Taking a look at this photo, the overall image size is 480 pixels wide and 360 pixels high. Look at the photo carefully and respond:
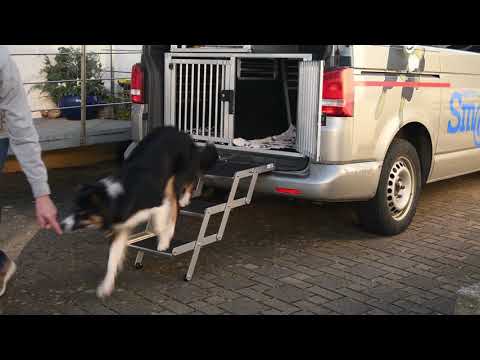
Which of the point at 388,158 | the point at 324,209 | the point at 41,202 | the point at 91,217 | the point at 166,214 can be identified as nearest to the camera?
the point at 41,202

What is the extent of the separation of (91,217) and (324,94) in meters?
2.04

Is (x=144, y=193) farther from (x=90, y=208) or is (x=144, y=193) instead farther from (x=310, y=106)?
(x=310, y=106)

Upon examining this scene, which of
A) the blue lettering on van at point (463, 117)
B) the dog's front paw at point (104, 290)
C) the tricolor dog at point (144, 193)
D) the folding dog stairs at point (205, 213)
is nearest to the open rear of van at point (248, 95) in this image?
the folding dog stairs at point (205, 213)

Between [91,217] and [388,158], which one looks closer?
[91,217]

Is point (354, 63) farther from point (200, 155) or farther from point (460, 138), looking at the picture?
point (460, 138)

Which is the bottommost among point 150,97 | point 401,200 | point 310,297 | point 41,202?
point 310,297

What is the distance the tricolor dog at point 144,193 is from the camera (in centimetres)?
375

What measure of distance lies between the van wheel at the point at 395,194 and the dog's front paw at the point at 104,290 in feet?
7.80

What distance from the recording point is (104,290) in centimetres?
411

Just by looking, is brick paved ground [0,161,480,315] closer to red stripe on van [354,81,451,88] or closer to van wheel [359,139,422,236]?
van wheel [359,139,422,236]

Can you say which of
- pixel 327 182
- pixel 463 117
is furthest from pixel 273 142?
pixel 463 117

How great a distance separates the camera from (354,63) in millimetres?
4801

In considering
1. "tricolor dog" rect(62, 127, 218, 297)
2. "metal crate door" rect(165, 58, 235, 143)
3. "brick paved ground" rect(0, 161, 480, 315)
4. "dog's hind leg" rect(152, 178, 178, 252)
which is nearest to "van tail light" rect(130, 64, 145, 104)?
"metal crate door" rect(165, 58, 235, 143)

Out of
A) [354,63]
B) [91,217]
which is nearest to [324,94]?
[354,63]
